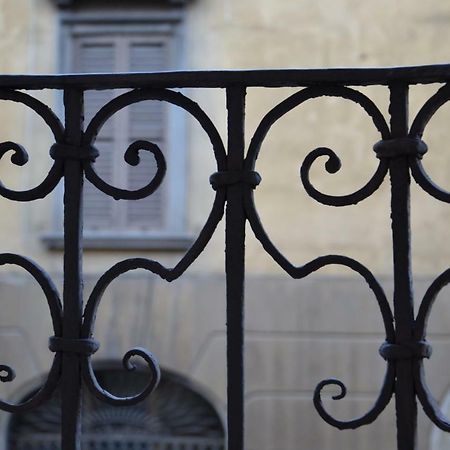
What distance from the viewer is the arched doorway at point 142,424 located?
257 inches

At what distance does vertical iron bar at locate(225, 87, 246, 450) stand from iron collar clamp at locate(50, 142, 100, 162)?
0.20 metres

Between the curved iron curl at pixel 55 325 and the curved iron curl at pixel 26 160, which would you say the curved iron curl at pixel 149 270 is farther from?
the curved iron curl at pixel 26 160

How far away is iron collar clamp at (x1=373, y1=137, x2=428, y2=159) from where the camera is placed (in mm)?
1227

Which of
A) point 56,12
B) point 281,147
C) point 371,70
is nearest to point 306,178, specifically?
point 371,70

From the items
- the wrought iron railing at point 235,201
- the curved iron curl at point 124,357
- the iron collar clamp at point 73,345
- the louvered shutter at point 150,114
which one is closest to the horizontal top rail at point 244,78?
the wrought iron railing at point 235,201

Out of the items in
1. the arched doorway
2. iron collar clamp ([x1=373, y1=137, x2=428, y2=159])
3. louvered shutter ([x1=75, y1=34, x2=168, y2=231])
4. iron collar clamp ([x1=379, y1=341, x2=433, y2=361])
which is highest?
louvered shutter ([x1=75, y1=34, x2=168, y2=231])

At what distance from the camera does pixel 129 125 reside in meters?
6.77

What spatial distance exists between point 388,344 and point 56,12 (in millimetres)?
5983

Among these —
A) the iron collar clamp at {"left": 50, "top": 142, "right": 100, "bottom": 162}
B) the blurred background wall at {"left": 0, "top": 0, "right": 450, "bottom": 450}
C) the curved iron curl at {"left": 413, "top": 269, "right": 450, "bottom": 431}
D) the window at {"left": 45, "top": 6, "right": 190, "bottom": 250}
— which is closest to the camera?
the curved iron curl at {"left": 413, "top": 269, "right": 450, "bottom": 431}

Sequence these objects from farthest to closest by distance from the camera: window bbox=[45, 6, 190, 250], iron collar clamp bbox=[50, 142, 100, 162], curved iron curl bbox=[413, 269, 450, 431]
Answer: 1. window bbox=[45, 6, 190, 250]
2. iron collar clamp bbox=[50, 142, 100, 162]
3. curved iron curl bbox=[413, 269, 450, 431]

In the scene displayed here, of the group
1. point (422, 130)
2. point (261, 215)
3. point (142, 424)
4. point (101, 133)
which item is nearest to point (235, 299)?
point (422, 130)

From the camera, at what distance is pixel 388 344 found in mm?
1222

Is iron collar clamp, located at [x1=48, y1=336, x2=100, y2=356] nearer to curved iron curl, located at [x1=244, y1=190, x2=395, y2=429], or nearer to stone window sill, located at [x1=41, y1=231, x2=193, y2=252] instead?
curved iron curl, located at [x1=244, y1=190, x2=395, y2=429]

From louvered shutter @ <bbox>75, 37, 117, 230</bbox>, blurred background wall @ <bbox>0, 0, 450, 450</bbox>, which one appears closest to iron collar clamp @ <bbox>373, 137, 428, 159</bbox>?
blurred background wall @ <bbox>0, 0, 450, 450</bbox>
